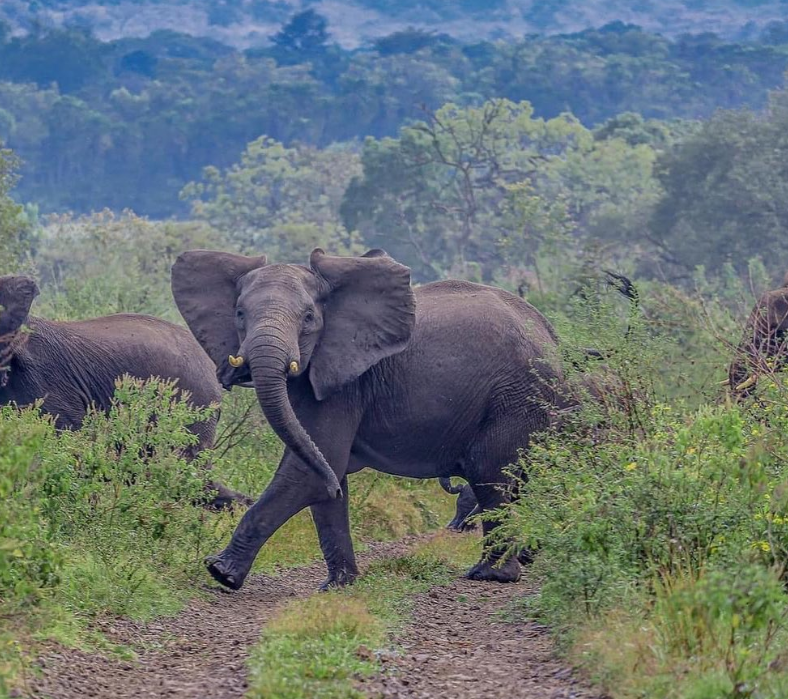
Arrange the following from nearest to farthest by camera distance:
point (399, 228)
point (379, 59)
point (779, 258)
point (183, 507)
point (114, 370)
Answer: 1. point (183, 507)
2. point (114, 370)
3. point (779, 258)
4. point (399, 228)
5. point (379, 59)

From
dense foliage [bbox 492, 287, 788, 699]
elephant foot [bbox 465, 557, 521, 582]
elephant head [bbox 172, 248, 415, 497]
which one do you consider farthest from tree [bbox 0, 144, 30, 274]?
dense foliage [bbox 492, 287, 788, 699]

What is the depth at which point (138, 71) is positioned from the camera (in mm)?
99125

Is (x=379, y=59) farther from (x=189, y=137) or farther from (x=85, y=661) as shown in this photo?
(x=85, y=661)

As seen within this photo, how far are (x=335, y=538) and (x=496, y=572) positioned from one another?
105 cm

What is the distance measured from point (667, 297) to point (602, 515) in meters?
5.52

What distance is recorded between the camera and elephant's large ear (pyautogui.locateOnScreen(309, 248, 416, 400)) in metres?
9.73

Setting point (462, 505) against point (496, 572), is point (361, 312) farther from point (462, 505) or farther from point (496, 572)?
point (462, 505)

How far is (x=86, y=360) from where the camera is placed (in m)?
11.8

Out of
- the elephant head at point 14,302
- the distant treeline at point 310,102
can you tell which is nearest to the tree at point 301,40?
the distant treeline at point 310,102

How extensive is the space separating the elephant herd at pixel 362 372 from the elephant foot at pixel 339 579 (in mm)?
12

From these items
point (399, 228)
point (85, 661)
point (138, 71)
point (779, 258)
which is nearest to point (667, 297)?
point (85, 661)

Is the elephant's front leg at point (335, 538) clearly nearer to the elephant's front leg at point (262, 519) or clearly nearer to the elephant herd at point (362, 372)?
the elephant herd at point (362, 372)

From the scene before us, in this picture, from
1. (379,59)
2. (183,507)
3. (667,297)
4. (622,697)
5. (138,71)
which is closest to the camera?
(622,697)

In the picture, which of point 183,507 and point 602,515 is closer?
point 602,515
